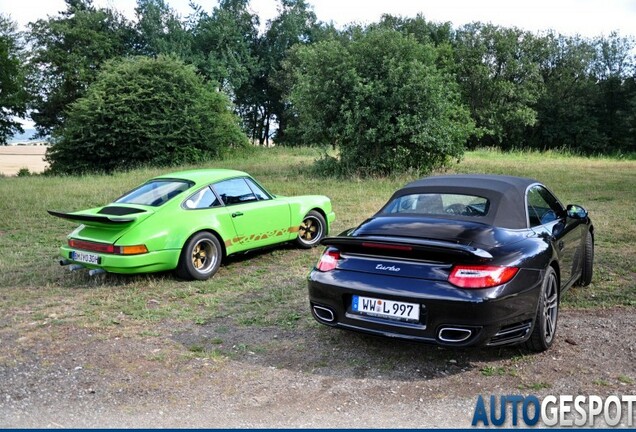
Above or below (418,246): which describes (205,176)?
above

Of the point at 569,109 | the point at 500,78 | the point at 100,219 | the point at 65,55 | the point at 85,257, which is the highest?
the point at 65,55

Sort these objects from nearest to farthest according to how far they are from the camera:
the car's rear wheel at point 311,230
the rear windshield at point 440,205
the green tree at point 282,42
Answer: the rear windshield at point 440,205 → the car's rear wheel at point 311,230 → the green tree at point 282,42

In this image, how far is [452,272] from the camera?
4.28 metres

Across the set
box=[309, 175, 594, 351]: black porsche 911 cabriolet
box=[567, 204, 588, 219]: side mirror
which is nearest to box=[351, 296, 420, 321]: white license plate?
box=[309, 175, 594, 351]: black porsche 911 cabriolet

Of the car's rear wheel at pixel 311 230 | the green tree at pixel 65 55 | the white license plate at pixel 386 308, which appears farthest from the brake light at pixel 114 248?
the green tree at pixel 65 55

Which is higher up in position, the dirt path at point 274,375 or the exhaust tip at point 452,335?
the exhaust tip at point 452,335

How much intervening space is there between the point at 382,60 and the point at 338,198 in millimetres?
7031

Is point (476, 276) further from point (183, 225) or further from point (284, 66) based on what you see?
point (284, 66)

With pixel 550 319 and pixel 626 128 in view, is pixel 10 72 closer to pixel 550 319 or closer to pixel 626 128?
pixel 550 319

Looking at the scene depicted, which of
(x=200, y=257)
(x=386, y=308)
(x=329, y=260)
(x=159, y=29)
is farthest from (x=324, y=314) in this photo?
(x=159, y=29)

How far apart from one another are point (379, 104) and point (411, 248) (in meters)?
15.8

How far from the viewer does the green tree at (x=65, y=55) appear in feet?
146

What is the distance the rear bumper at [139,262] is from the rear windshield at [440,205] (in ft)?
9.59

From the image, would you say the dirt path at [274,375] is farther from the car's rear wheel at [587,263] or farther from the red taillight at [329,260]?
the car's rear wheel at [587,263]
